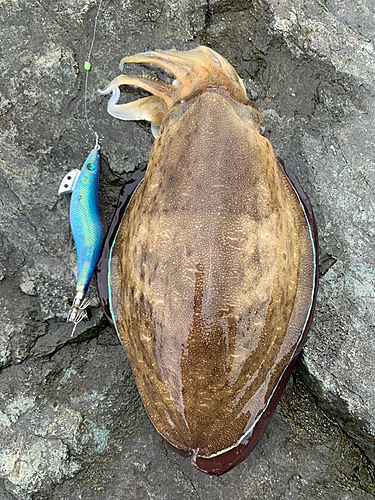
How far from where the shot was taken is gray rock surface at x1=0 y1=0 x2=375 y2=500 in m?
3.29

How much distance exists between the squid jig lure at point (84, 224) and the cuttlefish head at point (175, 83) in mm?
470

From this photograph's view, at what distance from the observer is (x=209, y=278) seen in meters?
2.56

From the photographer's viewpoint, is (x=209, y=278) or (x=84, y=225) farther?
(x=84, y=225)

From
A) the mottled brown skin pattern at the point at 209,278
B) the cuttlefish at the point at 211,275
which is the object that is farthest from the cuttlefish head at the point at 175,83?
the mottled brown skin pattern at the point at 209,278

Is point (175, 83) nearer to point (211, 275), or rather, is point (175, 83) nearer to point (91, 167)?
point (91, 167)

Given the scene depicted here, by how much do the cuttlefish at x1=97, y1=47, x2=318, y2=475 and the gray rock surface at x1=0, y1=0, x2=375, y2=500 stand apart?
39 cm

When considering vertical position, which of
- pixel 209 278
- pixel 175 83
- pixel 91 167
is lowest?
pixel 91 167

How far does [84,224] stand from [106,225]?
264 mm

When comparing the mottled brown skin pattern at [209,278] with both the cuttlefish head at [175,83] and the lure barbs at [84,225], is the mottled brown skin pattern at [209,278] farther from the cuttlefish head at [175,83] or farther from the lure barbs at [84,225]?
the lure barbs at [84,225]

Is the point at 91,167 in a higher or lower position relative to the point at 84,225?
higher

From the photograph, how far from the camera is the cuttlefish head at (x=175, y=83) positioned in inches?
116

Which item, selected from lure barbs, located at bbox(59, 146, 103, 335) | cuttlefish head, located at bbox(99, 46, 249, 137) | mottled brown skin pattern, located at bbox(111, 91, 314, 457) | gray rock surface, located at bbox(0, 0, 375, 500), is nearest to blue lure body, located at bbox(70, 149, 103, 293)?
lure barbs, located at bbox(59, 146, 103, 335)

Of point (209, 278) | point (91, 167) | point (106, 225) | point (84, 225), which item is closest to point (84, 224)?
point (84, 225)

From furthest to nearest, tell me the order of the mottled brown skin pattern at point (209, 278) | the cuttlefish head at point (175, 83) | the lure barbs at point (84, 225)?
the lure barbs at point (84, 225), the cuttlefish head at point (175, 83), the mottled brown skin pattern at point (209, 278)
